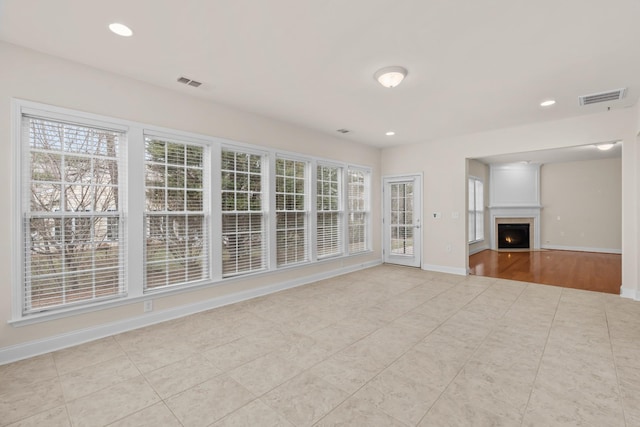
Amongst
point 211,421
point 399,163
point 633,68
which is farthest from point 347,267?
point 633,68

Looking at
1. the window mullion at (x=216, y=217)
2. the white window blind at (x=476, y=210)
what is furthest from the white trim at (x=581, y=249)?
the window mullion at (x=216, y=217)

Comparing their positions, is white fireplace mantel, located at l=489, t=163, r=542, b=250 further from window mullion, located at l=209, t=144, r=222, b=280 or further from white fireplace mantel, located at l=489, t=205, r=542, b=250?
window mullion, located at l=209, t=144, r=222, b=280

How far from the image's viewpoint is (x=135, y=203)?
324 centimetres

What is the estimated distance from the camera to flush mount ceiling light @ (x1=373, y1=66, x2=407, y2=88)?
118 inches

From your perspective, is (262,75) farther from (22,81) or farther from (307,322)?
(307,322)

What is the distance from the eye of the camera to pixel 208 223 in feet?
12.7

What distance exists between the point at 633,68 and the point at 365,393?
412cm

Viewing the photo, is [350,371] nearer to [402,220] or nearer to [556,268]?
[402,220]

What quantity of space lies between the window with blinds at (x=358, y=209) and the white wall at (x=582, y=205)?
21.3 feet

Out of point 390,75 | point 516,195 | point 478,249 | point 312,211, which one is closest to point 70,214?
point 312,211

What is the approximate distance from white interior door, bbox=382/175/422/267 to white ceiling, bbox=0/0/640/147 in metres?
2.67

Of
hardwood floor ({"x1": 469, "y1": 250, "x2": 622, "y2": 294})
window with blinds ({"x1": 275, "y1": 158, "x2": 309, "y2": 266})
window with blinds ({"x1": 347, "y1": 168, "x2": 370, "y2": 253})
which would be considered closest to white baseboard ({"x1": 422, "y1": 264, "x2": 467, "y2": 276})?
hardwood floor ({"x1": 469, "y1": 250, "x2": 622, "y2": 294})

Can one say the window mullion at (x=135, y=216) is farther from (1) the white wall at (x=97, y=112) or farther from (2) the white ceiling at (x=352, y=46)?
(2) the white ceiling at (x=352, y=46)

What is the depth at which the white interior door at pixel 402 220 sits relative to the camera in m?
6.39
